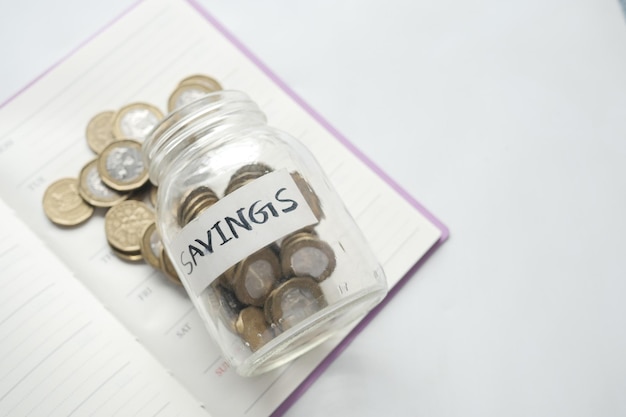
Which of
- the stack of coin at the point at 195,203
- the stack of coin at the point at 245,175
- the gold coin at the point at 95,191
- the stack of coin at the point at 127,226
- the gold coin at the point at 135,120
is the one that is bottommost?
the stack of coin at the point at 245,175

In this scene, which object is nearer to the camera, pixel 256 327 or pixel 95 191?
pixel 256 327

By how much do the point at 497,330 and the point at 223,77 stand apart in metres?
0.38

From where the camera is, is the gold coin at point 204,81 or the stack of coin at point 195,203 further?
the gold coin at point 204,81

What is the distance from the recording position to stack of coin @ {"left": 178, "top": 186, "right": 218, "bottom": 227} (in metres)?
0.49

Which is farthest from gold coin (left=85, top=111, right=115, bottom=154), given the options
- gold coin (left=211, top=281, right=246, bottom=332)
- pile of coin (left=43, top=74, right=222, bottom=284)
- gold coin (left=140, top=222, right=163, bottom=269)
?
gold coin (left=211, top=281, right=246, bottom=332)

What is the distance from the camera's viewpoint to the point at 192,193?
0.50 m

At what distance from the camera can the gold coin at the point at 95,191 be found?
1.88 ft

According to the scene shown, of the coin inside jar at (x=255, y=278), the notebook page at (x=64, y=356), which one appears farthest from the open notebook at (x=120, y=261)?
the coin inside jar at (x=255, y=278)

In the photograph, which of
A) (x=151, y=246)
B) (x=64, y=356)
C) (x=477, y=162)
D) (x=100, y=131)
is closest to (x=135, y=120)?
(x=100, y=131)

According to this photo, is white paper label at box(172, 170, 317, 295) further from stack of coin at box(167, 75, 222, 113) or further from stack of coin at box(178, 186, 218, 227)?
stack of coin at box(167, 75, 222, 113)

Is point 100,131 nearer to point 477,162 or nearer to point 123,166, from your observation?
point 123,166

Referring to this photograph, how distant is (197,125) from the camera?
493 millimetres

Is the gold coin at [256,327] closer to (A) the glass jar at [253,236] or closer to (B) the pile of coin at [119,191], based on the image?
(A) the glass jar at [253,236]

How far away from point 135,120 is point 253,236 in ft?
0.76
